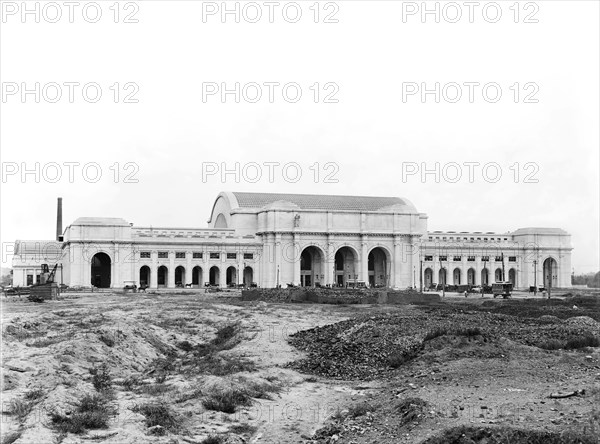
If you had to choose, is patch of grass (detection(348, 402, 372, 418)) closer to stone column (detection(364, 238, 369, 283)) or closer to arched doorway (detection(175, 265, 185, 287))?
arched doorway (detection(175, 265, 185, 287))

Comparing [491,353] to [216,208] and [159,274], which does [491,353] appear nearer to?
[159,274]

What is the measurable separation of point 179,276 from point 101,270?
1128 cm

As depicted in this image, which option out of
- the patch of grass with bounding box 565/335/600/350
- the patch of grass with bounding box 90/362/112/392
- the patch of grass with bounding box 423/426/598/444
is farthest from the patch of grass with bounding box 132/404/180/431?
the patch of grass with bounding box 565/335/600/350

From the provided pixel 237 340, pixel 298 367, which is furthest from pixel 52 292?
pixel 298 367

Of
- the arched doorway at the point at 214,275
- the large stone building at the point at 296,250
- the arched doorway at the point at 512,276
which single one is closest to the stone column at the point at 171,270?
the large stone building at the point at 296,250

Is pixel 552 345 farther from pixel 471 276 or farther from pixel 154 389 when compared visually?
pixel 471 276

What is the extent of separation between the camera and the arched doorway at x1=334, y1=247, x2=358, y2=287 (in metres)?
97.2

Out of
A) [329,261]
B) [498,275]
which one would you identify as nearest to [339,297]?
[329,261]

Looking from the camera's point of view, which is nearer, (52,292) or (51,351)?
(51,351)

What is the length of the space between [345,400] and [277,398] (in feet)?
6.11

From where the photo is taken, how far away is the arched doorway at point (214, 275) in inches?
3550

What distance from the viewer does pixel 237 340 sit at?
26.5 metres

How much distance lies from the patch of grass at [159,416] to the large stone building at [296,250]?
70922mm

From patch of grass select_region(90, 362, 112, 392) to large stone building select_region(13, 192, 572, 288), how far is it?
65362 millimetres
